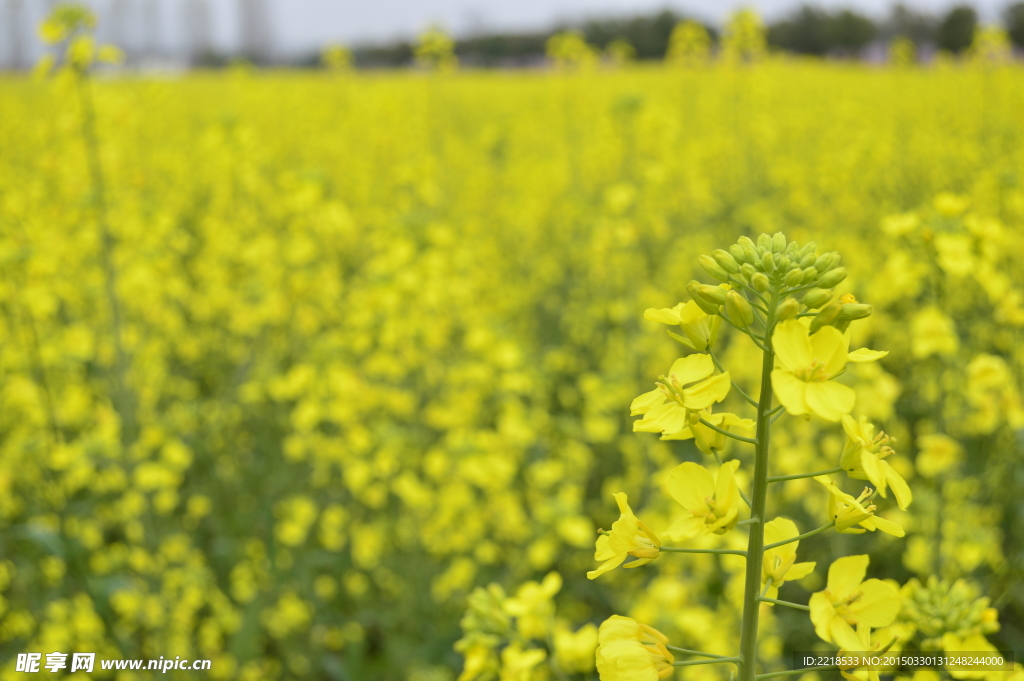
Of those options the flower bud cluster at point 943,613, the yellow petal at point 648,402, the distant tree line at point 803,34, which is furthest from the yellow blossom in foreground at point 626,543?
the distant tree line at point 803,34

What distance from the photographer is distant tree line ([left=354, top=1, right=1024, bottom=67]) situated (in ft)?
66.8

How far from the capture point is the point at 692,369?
0.90 metres

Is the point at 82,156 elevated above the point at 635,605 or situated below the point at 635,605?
above

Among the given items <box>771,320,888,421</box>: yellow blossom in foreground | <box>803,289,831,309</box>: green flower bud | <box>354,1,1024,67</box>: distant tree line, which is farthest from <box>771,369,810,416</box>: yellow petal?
<box>354,1,1024,67</box>: distant tree line

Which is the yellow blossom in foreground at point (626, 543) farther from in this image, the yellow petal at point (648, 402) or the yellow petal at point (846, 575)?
the yellow petal at point (846, 575)

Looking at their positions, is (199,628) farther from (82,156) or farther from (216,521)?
(82,156)

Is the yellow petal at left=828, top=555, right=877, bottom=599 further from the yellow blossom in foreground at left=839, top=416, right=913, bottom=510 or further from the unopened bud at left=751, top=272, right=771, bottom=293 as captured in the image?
the unopened bud at left=751, top=272, right=771, bottom=293

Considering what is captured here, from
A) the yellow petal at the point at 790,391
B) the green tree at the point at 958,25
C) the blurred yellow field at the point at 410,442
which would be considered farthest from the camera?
the green tree at the point at 958,25

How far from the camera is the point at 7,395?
329 cm

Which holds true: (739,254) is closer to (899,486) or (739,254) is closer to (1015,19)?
(899,486)

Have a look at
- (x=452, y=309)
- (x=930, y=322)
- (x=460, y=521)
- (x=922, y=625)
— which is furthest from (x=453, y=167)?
(x=922, y=625)

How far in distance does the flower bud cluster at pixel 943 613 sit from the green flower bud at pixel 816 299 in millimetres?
623

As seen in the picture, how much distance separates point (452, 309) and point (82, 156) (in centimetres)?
191

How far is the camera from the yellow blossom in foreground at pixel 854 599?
0.92 metres
